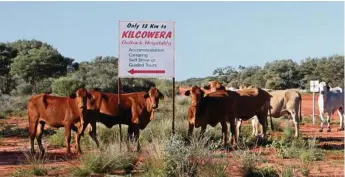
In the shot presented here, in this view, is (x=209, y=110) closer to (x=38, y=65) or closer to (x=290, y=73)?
(x=38, y=65)

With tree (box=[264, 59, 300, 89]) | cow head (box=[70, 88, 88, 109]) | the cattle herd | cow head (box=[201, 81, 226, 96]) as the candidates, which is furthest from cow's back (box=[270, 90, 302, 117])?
tree (box=[264, 59, 300, 89])

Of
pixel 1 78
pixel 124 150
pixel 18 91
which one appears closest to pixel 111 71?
pixel 18 91

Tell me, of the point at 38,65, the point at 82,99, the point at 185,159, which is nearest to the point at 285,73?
the point at 38,65

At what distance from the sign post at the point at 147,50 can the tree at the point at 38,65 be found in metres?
39.0

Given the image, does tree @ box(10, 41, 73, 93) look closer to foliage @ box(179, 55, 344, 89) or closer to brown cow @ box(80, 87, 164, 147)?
foliage @ box(179, 55, 344, 89)

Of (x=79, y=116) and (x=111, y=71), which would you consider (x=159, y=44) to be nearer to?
(x=79, y=116)

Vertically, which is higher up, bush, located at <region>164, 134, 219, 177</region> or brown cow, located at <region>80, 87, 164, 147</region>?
Answer: brown cow, located at <region>80, 87, 164, 147</region>

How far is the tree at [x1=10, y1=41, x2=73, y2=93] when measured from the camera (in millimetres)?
54094

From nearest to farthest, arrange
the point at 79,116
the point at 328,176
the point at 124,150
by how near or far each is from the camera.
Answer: the point at 328,176, the point at 124,150, the point at 79,116

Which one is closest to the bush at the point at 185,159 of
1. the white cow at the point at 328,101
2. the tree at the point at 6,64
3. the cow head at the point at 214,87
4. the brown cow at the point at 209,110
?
the brown cow at the point at 209,110

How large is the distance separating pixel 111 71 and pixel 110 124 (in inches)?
1311

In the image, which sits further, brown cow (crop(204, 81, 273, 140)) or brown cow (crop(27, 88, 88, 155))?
brown cow (crop(204, 81, 273, 140))

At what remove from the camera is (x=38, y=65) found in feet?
181

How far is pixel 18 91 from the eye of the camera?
44.2 m
